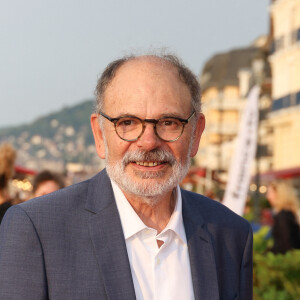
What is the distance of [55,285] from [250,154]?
312 inches

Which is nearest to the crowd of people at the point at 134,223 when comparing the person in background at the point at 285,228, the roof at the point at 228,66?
the person in background at the point at 285,228

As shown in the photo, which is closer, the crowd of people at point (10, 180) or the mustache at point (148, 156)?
the mustache at point (148, 156)

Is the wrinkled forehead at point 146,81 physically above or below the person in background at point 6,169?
above

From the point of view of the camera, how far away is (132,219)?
280 cm

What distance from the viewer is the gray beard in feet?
9.01

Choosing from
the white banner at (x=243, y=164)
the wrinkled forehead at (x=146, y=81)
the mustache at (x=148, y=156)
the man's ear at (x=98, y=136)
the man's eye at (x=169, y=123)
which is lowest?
the white banner at (x=243, y=164)

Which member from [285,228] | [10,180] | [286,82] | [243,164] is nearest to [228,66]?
[286,82]

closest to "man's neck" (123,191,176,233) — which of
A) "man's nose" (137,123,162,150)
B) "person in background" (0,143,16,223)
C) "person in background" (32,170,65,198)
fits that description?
"man's nose" (137,123,162,150)

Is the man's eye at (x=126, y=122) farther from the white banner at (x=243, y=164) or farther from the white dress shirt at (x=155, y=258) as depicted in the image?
the white banner at (x=243, y=164)

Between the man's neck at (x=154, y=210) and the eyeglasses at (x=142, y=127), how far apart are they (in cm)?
25

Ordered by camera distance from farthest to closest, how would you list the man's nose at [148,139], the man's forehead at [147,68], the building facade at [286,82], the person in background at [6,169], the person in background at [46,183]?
1. the building facade at [286,82]
2. the person in background at [46,183]
3. the person in background at [6,169]
4. the man's forehead at [147,68]
5. the man's nose at [148,139]

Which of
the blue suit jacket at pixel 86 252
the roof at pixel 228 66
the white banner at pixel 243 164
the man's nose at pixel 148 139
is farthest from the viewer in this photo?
the roof at pixel 228 66

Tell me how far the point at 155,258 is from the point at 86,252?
0.28 meters

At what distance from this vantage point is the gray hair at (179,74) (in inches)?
113
